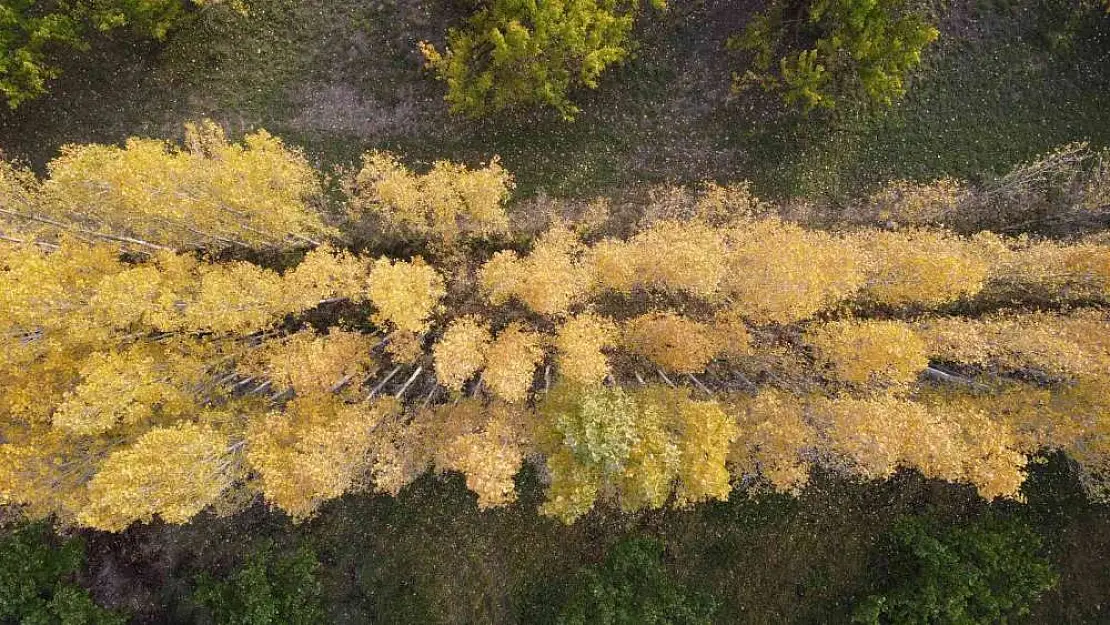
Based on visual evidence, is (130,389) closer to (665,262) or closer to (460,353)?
(460,353)

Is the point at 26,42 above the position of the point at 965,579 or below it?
above

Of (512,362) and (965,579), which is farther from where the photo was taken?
(965,579)

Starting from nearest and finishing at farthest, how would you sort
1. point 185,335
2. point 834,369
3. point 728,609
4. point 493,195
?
point 185,335 → point 834,369 → point 493,195 → point 728,609

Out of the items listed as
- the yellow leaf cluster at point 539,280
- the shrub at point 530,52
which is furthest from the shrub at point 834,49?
the yellow leaf cluster at point 539,280

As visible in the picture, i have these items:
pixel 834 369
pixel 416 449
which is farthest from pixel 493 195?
pixel 834 369

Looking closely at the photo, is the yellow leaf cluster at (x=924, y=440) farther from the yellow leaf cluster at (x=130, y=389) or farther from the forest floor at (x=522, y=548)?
the yellow leaf cluster at (x=130, y=389)

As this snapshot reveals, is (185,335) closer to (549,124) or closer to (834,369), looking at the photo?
(549,124)

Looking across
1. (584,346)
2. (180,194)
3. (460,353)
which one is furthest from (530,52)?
(180,194)
